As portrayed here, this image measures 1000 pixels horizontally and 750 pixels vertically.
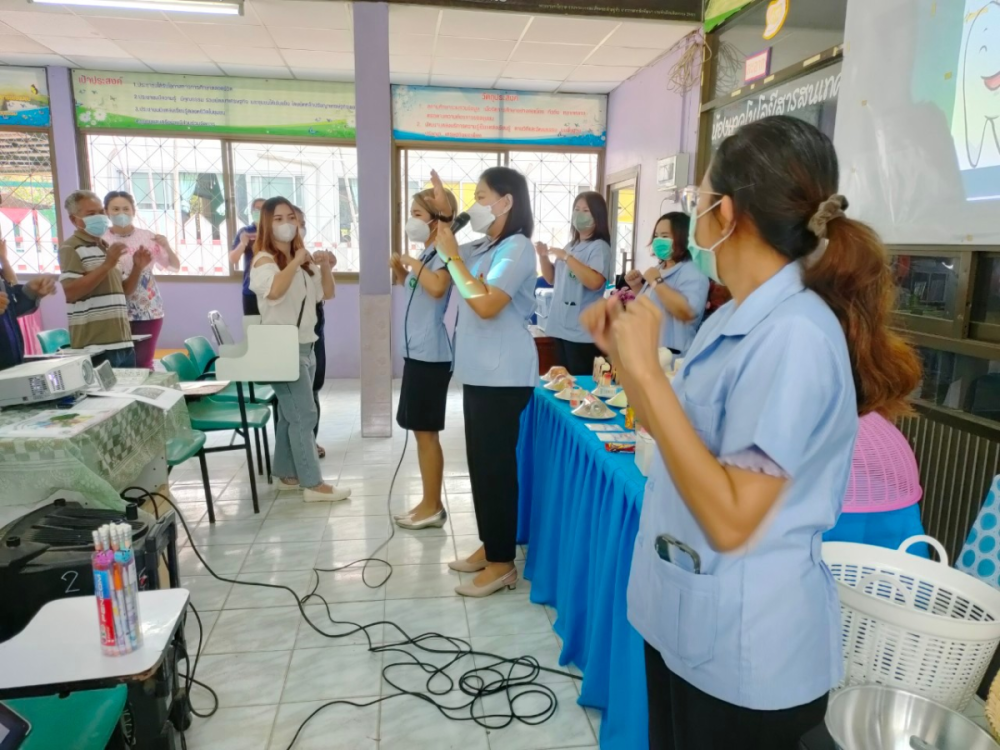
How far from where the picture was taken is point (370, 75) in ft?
14.5

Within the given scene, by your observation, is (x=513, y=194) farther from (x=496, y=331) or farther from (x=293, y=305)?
(x=293, y=305)

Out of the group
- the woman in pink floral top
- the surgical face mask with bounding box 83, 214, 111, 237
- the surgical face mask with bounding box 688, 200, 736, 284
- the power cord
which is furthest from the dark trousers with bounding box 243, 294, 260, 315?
the surgical face mask with bounding box 688, 200, 736, 284

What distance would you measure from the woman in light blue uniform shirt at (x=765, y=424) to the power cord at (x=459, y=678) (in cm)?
103

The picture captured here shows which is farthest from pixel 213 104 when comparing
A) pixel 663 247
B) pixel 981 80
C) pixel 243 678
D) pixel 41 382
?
pixel 981 80

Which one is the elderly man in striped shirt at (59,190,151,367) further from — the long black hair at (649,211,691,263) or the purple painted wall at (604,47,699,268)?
the purple painted wall at (604,47,699,268)

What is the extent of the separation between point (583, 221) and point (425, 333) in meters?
1.62

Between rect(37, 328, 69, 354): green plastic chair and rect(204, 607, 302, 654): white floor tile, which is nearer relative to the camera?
rect(204, 607, 302, 654): white floor tile

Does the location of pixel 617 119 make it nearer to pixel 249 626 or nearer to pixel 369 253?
pixel 369 253

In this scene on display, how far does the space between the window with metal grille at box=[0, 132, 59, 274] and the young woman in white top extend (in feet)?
13.8

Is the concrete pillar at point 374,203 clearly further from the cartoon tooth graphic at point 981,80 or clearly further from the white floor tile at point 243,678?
the cartoon tooth graphic at point 981,80

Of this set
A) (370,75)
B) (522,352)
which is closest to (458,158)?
(370,75)

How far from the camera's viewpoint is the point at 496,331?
87.9 inches

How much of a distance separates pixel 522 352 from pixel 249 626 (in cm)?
136

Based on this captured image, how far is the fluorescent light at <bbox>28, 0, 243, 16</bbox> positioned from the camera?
4027 millimetres
